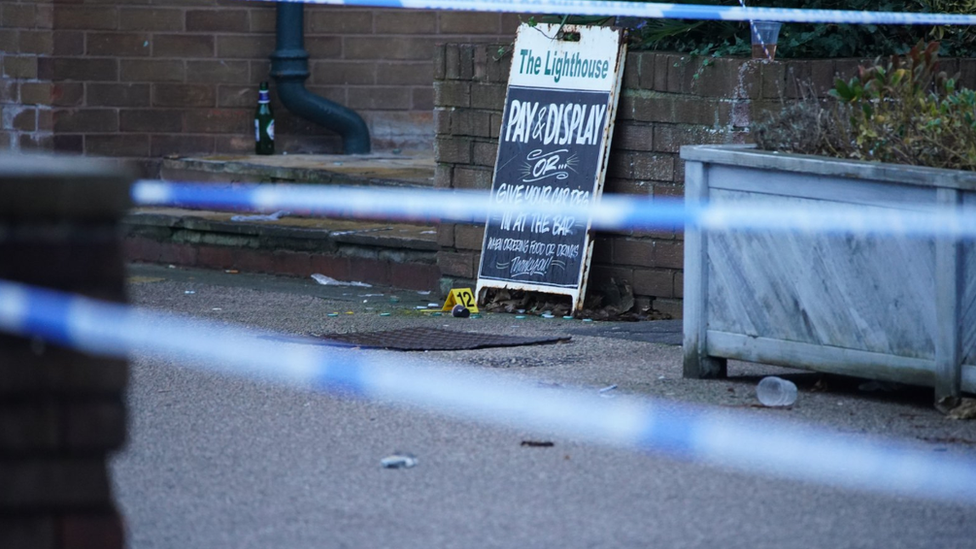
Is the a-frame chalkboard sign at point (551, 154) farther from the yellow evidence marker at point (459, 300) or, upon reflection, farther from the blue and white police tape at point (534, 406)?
the blue and white police tape at point (534, 406)

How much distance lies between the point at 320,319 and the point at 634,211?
1714mm

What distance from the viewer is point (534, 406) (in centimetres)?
557

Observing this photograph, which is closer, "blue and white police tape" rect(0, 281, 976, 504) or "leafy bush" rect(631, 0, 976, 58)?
"blue and white police tape" rect(0, 281, 976, 504)

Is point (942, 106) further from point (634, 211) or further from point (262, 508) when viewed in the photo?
point (262, 508)

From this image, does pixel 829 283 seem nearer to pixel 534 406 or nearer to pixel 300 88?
pixel 534 406

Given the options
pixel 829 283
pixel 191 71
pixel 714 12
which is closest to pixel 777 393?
pixel 829 283

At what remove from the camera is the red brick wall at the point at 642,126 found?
751 cm

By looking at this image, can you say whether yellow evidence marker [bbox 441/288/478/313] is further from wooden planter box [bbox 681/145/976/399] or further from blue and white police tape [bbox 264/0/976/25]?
wooden planter box [bbox 681/145/976/399]

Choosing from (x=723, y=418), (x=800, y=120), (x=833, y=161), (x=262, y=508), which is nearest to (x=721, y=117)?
(x=800, y=120)

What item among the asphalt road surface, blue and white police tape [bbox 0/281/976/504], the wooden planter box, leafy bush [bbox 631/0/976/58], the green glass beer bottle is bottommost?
the asphalt road surface

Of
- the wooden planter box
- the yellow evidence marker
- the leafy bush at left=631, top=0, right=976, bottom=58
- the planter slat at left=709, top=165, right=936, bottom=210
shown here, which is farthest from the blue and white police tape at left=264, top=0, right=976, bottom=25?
the yellow evidence marker

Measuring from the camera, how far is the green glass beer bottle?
37.3ft

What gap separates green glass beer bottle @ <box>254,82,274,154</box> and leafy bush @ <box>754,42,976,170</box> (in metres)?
5.89

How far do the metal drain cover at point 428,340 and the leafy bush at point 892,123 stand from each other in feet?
5.10
